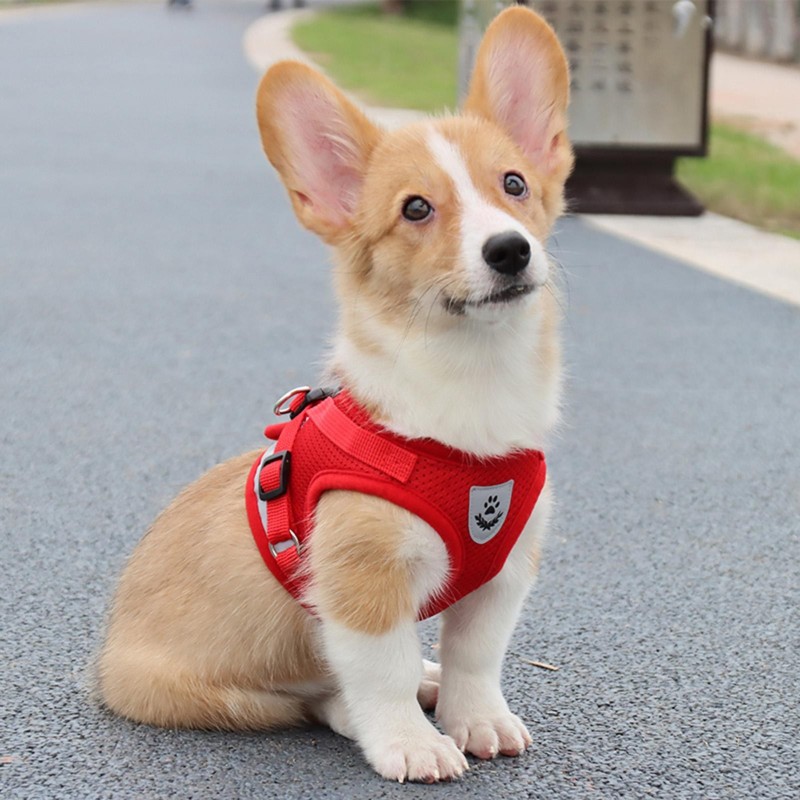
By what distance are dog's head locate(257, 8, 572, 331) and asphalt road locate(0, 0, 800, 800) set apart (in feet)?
1.25

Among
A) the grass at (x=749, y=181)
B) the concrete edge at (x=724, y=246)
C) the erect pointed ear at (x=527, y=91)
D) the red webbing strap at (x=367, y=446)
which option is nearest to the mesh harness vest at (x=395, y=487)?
the red webbing strap at (x=367, y=446)

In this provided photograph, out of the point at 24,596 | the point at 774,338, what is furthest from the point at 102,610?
the point at 774,338

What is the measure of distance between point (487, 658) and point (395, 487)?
18.7 inches

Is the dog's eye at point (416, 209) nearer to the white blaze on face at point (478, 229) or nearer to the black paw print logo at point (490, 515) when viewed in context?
the white blaze on face at point (478, 229)

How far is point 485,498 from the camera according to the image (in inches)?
103

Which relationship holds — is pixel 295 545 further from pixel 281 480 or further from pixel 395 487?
pixel 395 487

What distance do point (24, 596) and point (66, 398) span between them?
6.67 ft

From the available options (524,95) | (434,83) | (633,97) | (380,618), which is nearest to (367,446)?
(380,618)

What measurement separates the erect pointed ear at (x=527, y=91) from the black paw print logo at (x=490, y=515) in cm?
79

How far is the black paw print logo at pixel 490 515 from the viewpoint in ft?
8.58

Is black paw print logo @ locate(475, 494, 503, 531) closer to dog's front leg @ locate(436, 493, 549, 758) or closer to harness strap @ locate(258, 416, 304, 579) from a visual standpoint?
dog's front leg @ locate(436, 493, 549, 758)

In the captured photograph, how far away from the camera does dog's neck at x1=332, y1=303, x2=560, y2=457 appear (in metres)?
2.67

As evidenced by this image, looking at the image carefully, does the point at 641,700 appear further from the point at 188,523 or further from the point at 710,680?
the point at 188,523

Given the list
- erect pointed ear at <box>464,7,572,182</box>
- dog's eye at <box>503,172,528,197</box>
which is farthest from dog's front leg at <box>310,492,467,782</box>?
erect pointed ear at <box>464,7,572,182</box>
